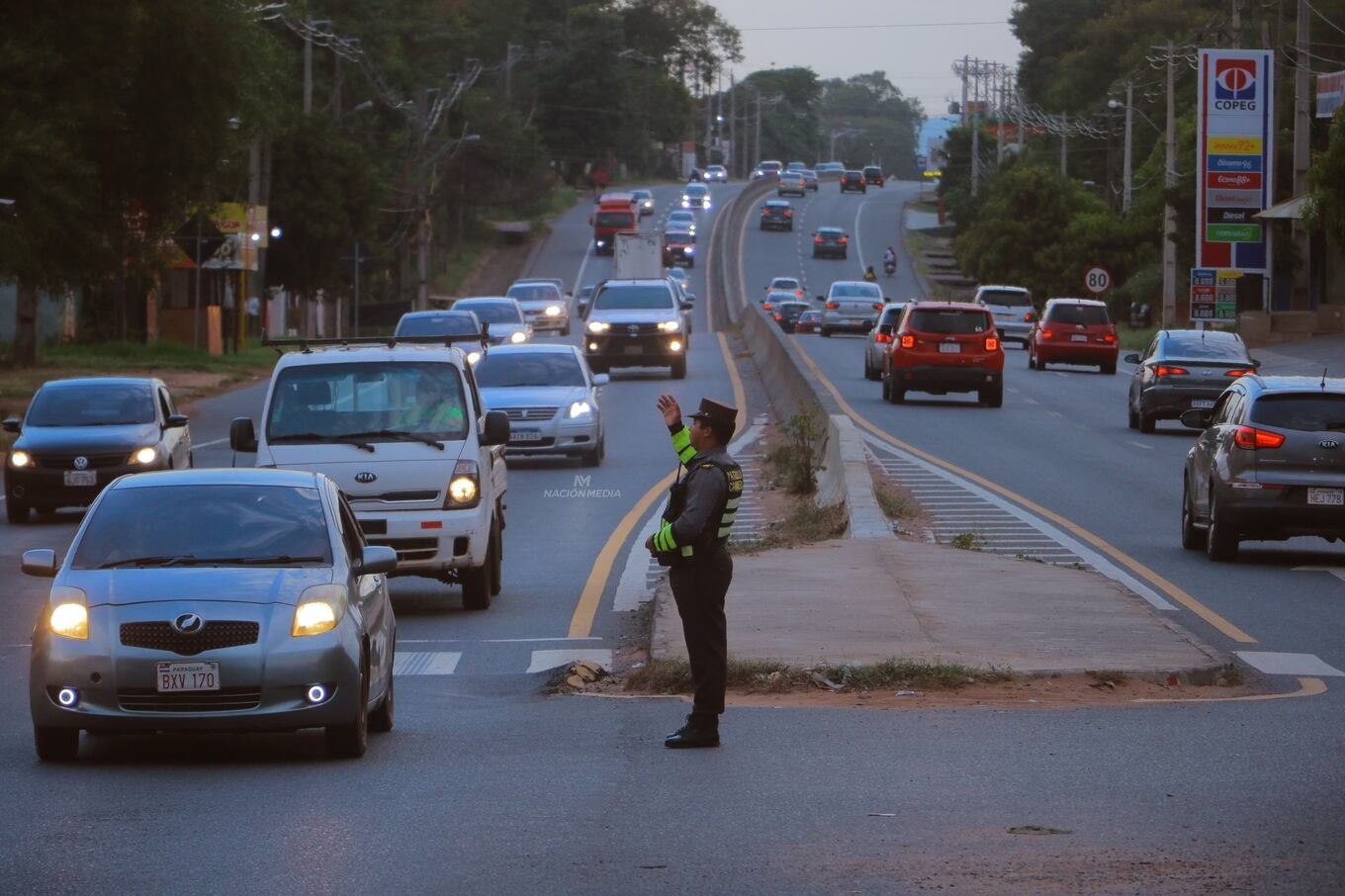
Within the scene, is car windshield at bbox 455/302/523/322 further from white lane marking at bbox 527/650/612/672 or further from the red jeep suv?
white lane marking at bbox 527/650/612/672

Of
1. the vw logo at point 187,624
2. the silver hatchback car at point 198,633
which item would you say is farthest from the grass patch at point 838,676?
the vw logo at point 187,624

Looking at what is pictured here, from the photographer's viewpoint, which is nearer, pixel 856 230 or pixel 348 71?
pixel 348 71

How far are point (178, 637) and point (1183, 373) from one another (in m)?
26.3

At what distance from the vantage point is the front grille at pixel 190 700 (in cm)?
959

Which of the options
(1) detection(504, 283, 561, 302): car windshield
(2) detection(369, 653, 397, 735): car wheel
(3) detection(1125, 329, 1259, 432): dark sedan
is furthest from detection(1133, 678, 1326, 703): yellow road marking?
(1) detection(504, 283, 561, 302): car windshield

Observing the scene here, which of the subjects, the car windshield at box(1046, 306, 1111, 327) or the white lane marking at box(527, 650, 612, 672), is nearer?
the white lane marking at box(527, 650, 612, 672)

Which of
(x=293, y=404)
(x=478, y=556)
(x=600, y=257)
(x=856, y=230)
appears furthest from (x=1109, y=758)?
(x=856, y=230)

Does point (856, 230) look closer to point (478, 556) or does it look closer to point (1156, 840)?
point (478, 556)

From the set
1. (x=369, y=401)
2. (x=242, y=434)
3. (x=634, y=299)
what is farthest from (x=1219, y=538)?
(x=634, y=299)

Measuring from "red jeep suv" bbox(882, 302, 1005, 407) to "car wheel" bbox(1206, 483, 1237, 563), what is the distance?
1802cm

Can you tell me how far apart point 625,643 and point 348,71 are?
80.9 metres

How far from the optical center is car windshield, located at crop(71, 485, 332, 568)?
33.6ft

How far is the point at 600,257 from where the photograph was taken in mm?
108250

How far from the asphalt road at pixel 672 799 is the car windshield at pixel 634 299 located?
29152 mm
